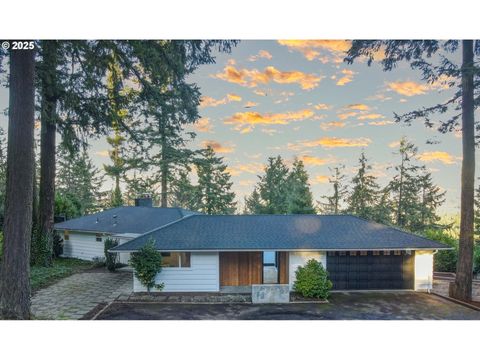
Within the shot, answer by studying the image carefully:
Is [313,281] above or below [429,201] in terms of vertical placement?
below

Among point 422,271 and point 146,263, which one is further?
point 422,271

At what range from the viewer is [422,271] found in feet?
40.3

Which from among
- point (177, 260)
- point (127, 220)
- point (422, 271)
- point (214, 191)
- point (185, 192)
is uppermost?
point (214, 191)

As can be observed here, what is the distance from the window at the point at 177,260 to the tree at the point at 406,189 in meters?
22.4

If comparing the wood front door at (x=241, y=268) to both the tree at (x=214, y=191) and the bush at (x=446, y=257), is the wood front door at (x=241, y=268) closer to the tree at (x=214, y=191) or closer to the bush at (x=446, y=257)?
the bush at (x=446, y=257)

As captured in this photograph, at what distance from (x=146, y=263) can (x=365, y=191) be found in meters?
25.9

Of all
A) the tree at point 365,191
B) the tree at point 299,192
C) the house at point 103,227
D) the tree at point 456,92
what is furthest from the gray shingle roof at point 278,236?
the tree at point 365,191

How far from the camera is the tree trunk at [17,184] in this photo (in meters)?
7.44

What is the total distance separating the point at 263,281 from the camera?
12633 mm

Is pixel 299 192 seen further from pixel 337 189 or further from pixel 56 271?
pixel 56 271

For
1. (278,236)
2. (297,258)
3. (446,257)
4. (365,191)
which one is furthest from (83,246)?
(365,191)
